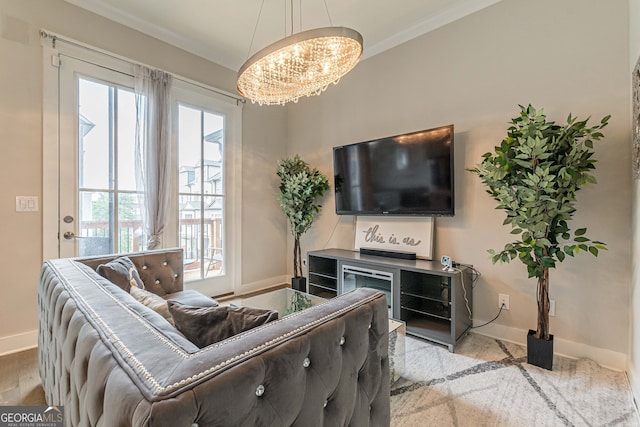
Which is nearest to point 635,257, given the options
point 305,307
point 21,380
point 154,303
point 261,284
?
point 305,307

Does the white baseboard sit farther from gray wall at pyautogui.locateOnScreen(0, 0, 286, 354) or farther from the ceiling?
the ceiling

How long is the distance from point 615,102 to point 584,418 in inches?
80.1

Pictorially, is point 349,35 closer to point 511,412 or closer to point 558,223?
point 558,223

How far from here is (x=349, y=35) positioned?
5.33 feet

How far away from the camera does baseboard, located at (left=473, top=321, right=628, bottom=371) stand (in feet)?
6.56

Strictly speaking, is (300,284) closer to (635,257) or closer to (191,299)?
(191,299)

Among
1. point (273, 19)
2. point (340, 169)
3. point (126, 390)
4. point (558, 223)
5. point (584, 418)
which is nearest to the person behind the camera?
point (126, 390)

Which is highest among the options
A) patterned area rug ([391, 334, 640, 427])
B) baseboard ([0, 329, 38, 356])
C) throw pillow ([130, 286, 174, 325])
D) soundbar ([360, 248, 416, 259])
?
throw pillow ([130, 286, 174, 325])

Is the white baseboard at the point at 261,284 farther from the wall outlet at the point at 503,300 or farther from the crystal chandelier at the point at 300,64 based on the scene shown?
the wall outlet at the point at 503,300

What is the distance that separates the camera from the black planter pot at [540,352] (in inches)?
77.5

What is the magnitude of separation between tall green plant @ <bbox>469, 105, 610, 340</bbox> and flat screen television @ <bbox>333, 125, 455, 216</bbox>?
1.95 feet

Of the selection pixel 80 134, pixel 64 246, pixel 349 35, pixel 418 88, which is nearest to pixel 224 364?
pixel 349 35

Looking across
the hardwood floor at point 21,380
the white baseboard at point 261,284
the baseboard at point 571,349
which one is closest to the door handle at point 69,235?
the hardwood floor at point 21,380

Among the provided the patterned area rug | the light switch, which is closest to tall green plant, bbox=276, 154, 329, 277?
the patterned area rug
